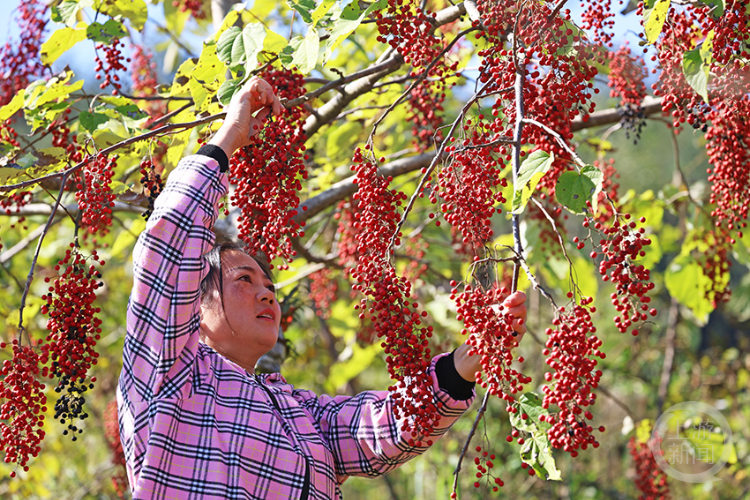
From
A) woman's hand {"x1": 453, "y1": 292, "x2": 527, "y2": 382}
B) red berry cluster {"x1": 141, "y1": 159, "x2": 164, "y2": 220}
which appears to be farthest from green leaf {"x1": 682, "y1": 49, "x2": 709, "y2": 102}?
red berry cluster {"x1": 141, "y1": 159, "x2": 164, "y2": 220}

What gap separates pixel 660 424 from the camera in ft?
14.8


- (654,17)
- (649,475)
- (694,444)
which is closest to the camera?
(654,17)

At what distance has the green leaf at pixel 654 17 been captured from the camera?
1567mm

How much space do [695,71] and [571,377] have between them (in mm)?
752

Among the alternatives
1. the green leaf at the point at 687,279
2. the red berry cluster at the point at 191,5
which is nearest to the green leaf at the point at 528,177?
the green leaf at the point at 687,279

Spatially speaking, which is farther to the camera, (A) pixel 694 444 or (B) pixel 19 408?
(A) pixel 694 444

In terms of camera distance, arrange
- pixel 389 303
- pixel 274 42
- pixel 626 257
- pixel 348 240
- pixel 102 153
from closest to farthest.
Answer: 1. pixel 626 257
2. pixel 389 303
3. pixel 102 153
4. pixel 274 42
5. pixel 348 240

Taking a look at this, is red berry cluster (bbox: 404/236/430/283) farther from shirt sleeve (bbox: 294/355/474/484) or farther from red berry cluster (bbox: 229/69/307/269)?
red berry cluster (bbox: 229/69/307/269)

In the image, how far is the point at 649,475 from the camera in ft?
10.2

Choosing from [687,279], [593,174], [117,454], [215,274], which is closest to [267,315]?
[215,274]

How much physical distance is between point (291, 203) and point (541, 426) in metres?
0.83

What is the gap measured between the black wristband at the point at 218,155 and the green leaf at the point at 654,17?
108cm

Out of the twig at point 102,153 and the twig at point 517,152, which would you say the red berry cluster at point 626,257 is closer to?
the twig at point 517,152

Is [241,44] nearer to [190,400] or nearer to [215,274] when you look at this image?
[215,274]
